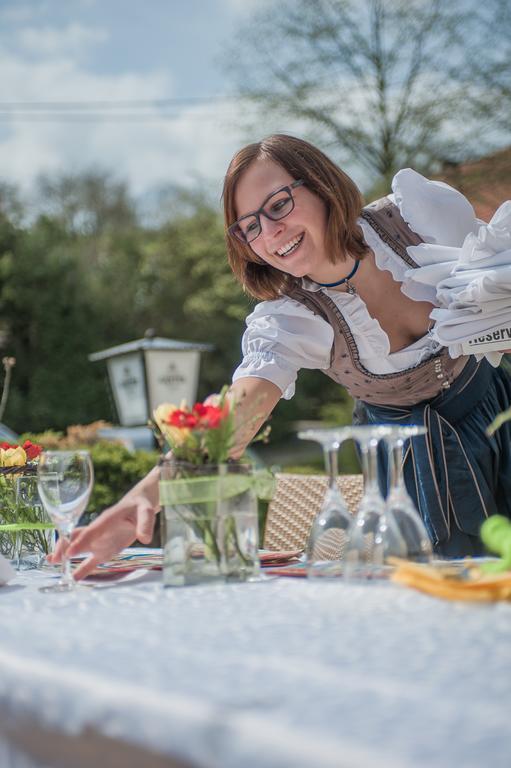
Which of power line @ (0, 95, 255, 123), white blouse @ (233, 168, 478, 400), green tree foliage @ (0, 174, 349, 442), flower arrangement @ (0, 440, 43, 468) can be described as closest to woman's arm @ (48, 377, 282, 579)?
flower arrangement @ (0, 440, 43, 468)

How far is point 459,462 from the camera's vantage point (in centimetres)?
207

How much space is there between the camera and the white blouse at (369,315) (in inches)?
77.2

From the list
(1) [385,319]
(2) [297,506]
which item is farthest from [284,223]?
(2) [297,506]

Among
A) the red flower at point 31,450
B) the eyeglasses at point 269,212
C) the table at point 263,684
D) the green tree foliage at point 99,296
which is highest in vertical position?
the green tree foliage at point 99,296

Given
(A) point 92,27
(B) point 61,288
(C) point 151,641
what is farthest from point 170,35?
(C) point 151,641

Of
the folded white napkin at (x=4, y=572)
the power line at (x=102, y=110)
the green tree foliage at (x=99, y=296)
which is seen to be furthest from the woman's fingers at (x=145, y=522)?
the power line at (x=102, y=110)

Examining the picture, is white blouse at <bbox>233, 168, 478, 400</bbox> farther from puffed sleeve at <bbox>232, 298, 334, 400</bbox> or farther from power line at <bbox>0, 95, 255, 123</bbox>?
power line at <bbox>0, 95, 255, 123</bbox>

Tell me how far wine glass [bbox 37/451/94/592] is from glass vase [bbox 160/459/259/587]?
174mm

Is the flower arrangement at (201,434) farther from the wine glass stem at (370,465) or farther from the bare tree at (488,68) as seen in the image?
the bare tree at (488,68)

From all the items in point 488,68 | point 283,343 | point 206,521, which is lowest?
point 206,521

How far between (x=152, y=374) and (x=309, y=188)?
16.8 ft

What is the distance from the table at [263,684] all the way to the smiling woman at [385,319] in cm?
96

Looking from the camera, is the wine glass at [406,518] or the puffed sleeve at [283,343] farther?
the puffed sleeve at [283,343]

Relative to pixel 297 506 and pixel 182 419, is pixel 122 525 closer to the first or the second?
pixel 182 419
